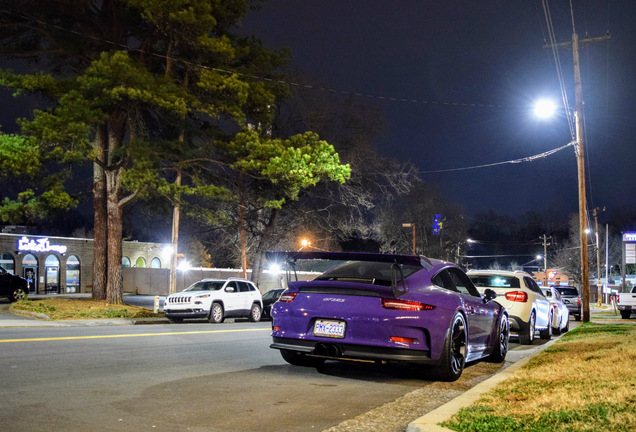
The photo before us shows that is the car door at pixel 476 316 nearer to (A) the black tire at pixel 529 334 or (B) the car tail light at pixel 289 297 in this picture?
(B) the car tail light at pixel 289 297

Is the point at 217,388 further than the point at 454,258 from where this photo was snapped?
No

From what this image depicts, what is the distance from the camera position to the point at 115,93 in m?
22.4

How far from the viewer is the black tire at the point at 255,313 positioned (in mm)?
24513

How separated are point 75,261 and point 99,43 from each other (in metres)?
28.7

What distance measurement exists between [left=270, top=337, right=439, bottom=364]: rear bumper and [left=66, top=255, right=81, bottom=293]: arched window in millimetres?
45440

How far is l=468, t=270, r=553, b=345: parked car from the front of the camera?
14.2m

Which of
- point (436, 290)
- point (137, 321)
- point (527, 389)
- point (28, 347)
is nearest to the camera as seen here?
point (527, 389)

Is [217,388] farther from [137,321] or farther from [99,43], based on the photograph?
[99,43]

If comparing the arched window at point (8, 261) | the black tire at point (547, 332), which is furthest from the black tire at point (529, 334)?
the arched window at point (8, 261)

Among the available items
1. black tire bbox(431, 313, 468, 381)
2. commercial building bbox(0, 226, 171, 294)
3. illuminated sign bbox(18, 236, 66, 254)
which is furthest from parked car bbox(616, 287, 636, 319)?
illuminated sign bbox(18, 236, 66, 254)

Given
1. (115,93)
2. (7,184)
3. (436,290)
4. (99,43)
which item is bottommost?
(436,290)

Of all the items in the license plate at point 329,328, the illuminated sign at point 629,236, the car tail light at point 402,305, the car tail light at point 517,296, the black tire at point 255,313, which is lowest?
the black tire at point 255,313

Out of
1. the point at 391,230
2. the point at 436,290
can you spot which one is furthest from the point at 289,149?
the point at 391,230

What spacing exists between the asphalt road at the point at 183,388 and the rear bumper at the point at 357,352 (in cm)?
38
